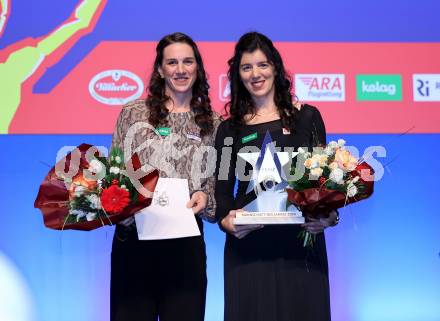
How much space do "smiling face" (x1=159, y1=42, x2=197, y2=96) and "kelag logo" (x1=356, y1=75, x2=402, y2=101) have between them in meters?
1.53

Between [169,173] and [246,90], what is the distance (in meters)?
0.51

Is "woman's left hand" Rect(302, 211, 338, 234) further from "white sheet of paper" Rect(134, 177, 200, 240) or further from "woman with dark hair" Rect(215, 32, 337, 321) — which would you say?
"white sheet of paper" Rect(134, 177, 200, 240)

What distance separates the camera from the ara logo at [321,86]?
3.41 m

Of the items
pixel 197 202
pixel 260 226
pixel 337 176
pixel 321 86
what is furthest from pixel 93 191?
pixel 321 86

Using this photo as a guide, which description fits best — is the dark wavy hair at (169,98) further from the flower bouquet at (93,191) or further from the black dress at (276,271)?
the flower bouquet at (93,191)

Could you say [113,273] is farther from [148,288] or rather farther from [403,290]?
[403,290]

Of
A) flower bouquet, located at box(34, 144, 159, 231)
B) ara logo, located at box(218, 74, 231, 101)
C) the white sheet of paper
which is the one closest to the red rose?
flower bouquet, located at box(34, 144, 159, 231)

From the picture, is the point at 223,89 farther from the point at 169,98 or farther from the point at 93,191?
the point at 93,191

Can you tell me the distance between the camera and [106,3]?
3.39m

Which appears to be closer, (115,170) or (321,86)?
(115,170)

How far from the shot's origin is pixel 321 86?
3.42 meters

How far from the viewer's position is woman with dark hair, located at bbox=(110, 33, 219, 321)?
192 centimetres

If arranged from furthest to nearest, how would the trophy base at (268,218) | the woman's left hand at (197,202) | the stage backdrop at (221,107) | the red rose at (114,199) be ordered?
the stage backdrop at (221,107) → the woman's left hand at (197,202) → the trophy base at (268,218) → the red rose at (114,199)

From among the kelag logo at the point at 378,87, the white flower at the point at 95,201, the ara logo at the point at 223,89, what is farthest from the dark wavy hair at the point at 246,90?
the kelag logo at the point at 378,87
